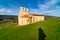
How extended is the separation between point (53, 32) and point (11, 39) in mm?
7382

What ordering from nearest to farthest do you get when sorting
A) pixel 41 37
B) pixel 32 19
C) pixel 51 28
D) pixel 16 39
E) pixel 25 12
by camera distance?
1. pixel 41 37
2. pixel 16 39
3. pixel 51 28
4. pixel 32 19
5. pixel 25 12

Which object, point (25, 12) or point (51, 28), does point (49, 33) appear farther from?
point (25, 12)

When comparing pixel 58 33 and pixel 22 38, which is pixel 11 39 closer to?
pixel 22 38

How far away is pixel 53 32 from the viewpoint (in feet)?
70.8

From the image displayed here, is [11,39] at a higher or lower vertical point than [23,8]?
lower

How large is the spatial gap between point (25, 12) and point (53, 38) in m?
24.2

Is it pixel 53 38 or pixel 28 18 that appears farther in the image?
pixel 28 18

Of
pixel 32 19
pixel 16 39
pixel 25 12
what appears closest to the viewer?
pixel 16 39

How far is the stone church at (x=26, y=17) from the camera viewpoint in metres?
38.8

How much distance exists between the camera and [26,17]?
4075cm

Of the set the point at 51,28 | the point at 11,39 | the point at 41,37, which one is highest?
the point at 41,37

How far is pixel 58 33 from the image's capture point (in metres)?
21.0

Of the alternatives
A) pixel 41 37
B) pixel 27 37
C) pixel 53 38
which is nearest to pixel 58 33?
pixel 53 38

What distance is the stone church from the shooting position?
1528 inches
